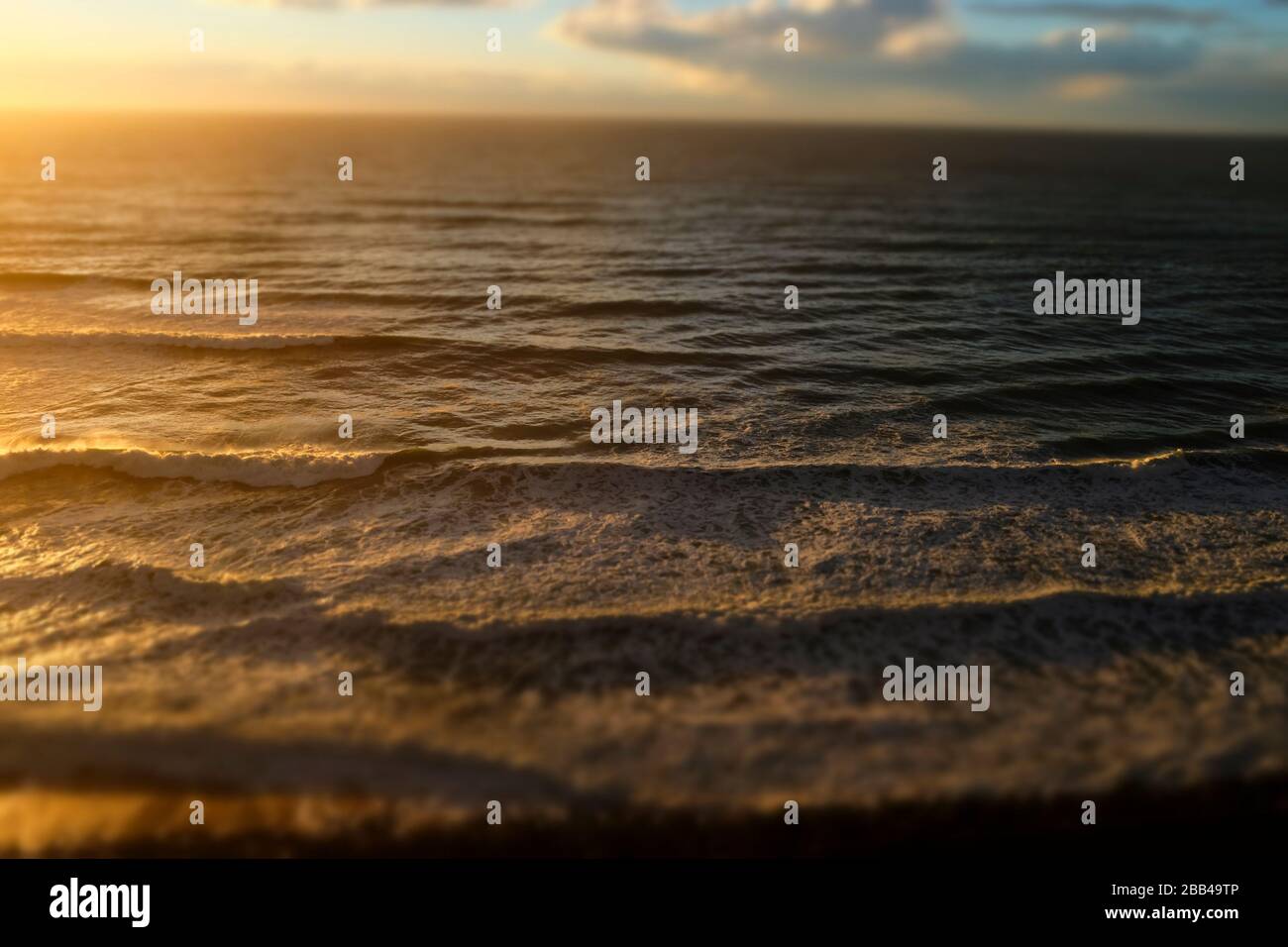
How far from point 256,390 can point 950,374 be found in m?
12.5

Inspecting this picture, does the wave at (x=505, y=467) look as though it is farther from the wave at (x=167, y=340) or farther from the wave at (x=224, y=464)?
the wave at (x=167, y=340)

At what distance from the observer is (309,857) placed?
544 centimetres

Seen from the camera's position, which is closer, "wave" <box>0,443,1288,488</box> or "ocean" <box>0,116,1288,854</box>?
"ocean" <box>0,116,1288,854</box>

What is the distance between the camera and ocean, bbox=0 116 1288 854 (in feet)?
19.7

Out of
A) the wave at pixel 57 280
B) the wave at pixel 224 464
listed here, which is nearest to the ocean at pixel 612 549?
the wave at pixel 224 464

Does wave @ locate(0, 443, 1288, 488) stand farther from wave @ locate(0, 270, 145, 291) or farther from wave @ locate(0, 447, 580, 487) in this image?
wave @ locate(0, 270, 145, 291)

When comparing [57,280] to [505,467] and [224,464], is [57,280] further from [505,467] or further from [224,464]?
[505,467]

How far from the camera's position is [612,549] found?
880 cm

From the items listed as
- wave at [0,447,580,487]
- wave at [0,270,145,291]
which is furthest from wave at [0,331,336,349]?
wave at [0,447,580,487]

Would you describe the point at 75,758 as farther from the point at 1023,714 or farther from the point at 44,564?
the point at 1023,714

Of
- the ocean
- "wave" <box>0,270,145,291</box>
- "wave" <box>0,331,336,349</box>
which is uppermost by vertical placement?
"wave" <box>0,270,145,291</box>

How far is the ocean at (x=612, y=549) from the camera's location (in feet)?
19.7

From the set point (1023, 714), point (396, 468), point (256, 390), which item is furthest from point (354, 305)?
point (1023, 714)

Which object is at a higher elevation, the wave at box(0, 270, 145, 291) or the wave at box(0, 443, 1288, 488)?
the wave at box(0, 270, 145, 291)
